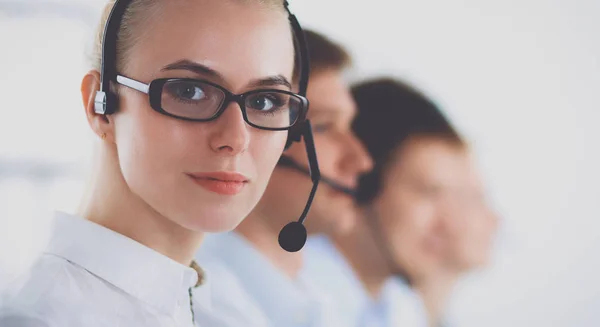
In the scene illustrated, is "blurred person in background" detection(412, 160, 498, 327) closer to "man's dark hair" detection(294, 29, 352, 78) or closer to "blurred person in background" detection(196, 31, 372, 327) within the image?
"blurred person in background" detection(196, 31, 372, 327)

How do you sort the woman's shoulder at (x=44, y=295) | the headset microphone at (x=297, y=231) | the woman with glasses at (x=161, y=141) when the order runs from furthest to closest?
the headset microphone at (x=297, y=231) → the woman with glasses at (x=161, y=141) → the woman's shoulder at (x=44, y=295)

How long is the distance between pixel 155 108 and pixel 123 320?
31 cm

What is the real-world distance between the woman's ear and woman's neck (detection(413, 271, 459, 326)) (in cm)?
107

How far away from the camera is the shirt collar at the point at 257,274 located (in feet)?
5.04

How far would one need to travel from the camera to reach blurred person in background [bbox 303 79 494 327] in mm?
1759

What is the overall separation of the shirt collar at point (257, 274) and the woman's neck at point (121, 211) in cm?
42

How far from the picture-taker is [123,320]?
3.31 feet

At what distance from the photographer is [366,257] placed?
5.99 feet

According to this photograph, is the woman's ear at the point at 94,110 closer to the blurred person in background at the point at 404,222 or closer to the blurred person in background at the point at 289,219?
the blurred person in background at the point at 289,219

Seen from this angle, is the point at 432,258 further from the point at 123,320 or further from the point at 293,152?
the point at 123,320

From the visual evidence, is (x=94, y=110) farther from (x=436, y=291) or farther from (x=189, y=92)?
(x=436, y=291)

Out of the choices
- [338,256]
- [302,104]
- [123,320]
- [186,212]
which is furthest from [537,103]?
[123,320]

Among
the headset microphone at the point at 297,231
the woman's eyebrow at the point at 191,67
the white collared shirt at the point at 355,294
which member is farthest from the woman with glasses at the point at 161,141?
the white collared shirt at the point at 355,294

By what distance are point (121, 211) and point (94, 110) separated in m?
0.16
